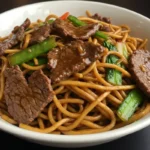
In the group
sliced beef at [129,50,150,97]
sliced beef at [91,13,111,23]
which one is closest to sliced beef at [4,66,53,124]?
sliced beef at [129,50,150,97]

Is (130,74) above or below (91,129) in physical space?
above

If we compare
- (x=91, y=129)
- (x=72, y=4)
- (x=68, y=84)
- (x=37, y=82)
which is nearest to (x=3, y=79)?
(x=37, y=82)

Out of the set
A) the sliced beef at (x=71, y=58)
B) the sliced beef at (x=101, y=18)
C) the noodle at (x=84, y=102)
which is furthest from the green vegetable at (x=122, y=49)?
the sliced beef at (x=101, y=18)

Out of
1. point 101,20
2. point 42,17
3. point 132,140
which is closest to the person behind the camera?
point 132,140

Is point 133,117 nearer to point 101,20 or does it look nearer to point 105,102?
point 105,102

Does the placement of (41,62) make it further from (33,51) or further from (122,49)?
(122,49)

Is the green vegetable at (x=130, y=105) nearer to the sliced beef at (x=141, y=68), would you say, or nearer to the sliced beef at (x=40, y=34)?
the sliced beef at (x=141, y=68)

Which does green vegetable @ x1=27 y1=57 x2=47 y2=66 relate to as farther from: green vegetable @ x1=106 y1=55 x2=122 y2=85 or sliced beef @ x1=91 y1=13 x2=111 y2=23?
sliced beef @ x1=91 y1=13 x2=111 y2=23
